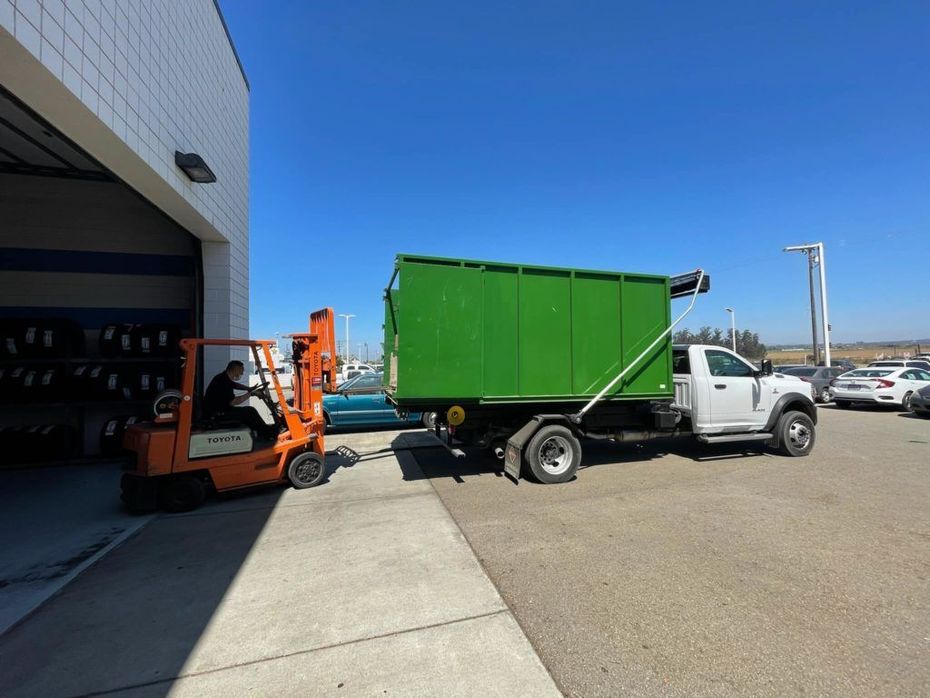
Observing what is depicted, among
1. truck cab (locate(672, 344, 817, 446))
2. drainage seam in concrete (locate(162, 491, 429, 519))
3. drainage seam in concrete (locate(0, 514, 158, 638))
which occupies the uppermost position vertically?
truck cab (locate(672, 344, 817, 446))

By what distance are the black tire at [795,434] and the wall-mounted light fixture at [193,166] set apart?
1044 centimetres

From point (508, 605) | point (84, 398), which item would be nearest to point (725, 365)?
point (508, 605)

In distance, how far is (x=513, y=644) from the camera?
2.78 m

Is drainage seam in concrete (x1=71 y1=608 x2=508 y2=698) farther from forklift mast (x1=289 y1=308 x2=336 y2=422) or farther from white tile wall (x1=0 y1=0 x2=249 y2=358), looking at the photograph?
white tile wall (x1=0 y1=0 x2=249 y2=358)

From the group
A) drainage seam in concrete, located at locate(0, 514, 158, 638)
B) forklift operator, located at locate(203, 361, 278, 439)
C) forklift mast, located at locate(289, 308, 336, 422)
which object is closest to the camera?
drainage seam in concrete, located at locate(0, 514, 158, 638)

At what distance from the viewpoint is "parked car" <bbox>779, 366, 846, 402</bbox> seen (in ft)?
59.4

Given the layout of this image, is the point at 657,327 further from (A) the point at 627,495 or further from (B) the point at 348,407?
(B) the point at 348,407

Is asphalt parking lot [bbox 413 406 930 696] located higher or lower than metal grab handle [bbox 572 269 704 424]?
lower

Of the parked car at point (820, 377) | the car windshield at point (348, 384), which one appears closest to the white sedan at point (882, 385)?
the parked car at point (820, 377)

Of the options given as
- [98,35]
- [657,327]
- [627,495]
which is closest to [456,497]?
[627,495]

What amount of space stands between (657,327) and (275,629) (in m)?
6.43

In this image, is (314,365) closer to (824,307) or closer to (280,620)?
(280,620)

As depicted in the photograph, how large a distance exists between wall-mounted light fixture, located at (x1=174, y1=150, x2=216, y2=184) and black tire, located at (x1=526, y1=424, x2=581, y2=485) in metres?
6.45

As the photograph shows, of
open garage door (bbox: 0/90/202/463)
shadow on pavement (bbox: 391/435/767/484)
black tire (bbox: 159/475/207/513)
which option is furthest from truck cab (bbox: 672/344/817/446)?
open garage door (bbox: 0/90/202/463)
